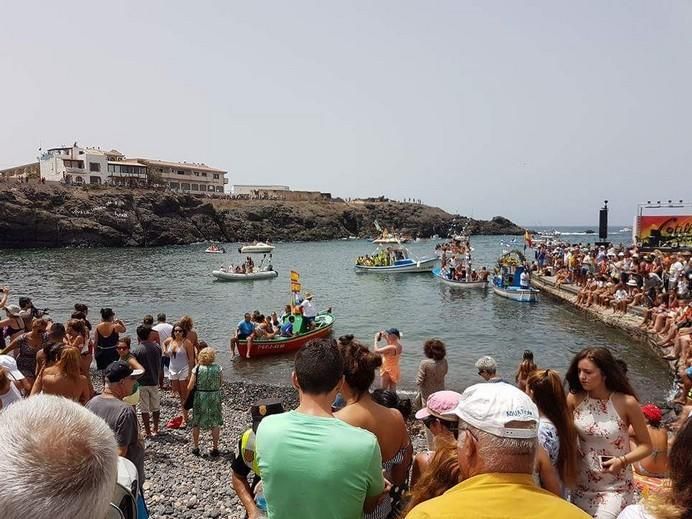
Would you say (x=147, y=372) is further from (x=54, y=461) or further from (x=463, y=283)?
(x=463, y=283)

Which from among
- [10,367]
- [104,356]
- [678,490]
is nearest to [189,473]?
[10,367]

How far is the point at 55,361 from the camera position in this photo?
240 inches

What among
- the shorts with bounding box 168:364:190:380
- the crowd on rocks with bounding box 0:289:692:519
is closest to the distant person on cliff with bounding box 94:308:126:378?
the shorts with bounding box 168:364:190:380

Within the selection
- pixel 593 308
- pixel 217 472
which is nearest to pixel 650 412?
pixel 217 472

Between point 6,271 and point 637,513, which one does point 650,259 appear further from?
point 6,271

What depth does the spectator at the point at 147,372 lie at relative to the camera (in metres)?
8.60

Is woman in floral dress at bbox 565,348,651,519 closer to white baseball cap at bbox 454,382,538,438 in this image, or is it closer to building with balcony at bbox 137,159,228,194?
white baseball cap at bbox 454,382,538,438

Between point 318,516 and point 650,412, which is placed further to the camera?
point 650,412

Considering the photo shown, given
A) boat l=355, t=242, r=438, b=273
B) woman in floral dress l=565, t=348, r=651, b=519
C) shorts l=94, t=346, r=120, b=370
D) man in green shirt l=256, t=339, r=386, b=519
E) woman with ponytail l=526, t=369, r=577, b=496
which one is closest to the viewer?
man in green shirt l=256, t=339, r=386, b=519

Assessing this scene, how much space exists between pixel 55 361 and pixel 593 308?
2548 cm

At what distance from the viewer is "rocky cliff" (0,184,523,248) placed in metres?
73.4

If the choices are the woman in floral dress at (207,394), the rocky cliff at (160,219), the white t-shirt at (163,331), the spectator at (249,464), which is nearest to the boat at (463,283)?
the white t-shirt at (163,331)

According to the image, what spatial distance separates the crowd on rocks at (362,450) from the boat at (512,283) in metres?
25.2

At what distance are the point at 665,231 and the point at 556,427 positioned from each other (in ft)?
117
